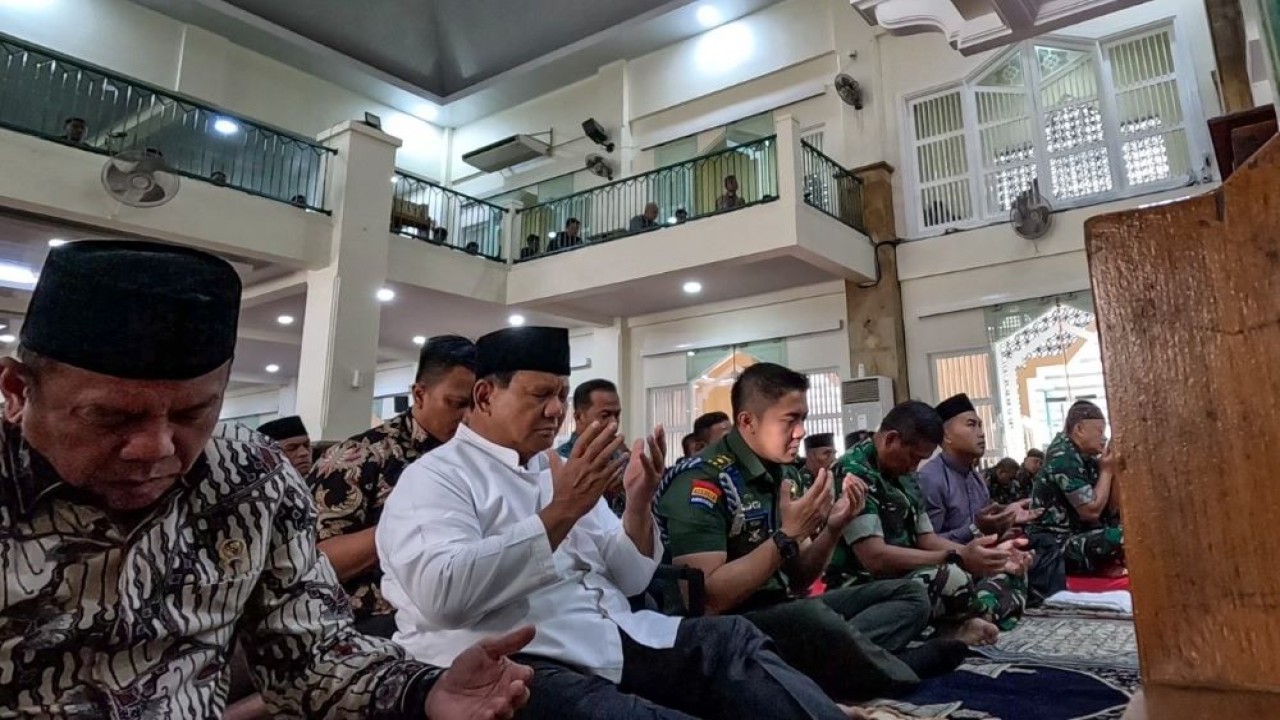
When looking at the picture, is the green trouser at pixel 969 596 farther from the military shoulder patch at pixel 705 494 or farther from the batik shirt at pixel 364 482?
the batik shirt at pixel 364 482

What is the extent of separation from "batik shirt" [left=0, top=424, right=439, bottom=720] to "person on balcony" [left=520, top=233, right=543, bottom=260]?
8171 millimetres

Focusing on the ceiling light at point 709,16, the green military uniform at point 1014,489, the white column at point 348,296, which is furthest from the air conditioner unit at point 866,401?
the ceiling light at point 709,16

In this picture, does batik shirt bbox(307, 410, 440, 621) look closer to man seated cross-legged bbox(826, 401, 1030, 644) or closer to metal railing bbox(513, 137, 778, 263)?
man seated cross-legged bbox(826, 401, 1030, 644)

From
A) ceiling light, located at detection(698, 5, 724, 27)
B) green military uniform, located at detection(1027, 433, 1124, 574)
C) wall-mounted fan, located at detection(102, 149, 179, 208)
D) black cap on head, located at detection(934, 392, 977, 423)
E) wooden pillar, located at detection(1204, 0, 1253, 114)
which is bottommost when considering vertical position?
green military uniform, located at detection(1027, 433, 1124, 574)

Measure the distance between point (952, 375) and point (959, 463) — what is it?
14.1ft

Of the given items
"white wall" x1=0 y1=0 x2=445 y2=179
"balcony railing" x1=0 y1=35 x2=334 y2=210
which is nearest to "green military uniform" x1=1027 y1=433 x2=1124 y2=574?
"balcony railing" x1=0 y1=35 x2=334 y2=210

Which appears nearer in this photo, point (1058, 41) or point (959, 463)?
point (959, 463)

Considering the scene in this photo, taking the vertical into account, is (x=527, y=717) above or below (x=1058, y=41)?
below

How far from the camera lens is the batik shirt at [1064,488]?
3.98m

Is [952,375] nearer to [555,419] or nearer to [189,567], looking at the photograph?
[555,419]

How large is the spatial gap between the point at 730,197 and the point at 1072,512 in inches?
183

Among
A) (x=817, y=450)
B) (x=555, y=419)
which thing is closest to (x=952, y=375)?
(x=817, y=450)

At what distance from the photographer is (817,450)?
5320mm

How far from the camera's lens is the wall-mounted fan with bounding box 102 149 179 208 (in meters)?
5.75
